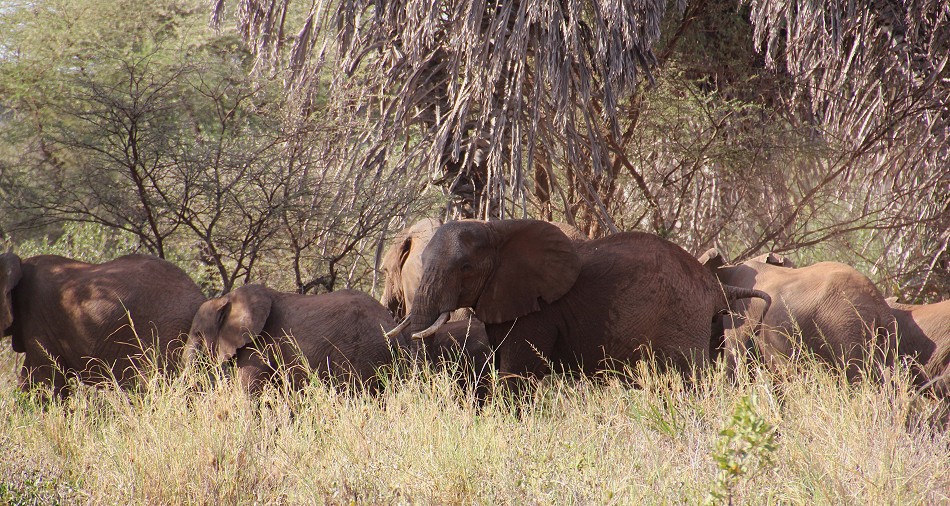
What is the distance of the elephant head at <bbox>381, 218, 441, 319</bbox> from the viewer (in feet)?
23.3

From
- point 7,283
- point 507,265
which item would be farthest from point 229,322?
point 507,265

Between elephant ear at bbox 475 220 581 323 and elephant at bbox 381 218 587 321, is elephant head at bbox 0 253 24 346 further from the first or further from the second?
elephant ear at bbox 475 220 581 323

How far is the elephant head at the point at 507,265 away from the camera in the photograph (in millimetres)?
6148

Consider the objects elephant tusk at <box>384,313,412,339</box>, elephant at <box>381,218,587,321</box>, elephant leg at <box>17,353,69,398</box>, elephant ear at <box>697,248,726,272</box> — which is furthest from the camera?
elephant ear at <box>697,248,726,272</box>

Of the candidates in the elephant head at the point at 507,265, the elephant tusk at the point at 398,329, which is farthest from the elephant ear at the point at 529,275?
the elephant tusk at the point at 398,329

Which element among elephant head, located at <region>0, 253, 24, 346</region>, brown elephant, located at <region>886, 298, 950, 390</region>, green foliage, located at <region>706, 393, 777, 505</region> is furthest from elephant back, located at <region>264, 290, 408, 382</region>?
brown elephant, located at <region>886, 298, 950, 390</region>

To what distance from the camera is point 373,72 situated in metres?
10.1

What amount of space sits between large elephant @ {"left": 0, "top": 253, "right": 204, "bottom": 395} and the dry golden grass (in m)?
0.58

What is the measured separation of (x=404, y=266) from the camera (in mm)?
7273

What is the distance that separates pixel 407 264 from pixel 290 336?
1.45 meters

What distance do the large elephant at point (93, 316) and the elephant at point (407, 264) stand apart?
1.40 metres

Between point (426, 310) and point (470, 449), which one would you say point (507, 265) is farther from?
point (470, 449)

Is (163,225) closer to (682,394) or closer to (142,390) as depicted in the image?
(142,390)

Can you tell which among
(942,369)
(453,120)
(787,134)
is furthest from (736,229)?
(942,369)
